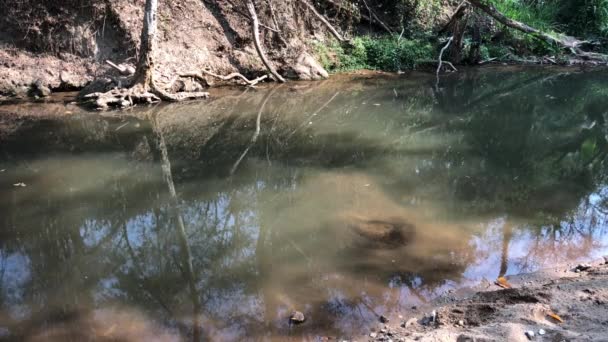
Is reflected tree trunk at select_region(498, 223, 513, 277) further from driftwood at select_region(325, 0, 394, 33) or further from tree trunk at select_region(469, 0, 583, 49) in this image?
driftwood at select_region(325, 0, 394, 33)

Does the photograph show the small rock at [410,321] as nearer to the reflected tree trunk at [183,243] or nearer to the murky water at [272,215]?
the murky water at [272,215]

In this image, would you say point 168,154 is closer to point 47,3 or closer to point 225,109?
point 225,109

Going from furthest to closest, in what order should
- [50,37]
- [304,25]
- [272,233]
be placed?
[304,25], [50,37], [272,233]

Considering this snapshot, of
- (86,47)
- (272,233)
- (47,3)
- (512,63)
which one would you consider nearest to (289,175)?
(272,233)

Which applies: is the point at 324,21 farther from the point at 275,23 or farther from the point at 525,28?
the point at 525,28

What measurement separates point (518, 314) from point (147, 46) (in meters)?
9.22

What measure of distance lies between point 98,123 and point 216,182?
3915 millimetres

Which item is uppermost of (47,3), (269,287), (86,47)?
(47,3)

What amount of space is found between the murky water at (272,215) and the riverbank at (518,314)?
0.23 meters

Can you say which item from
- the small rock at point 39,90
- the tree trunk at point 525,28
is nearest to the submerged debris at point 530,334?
the small rock at point 39,90

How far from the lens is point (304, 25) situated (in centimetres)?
1495

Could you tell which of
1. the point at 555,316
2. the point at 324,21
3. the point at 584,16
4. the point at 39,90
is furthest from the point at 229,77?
the point at 584,16

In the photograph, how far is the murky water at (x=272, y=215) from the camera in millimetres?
3916

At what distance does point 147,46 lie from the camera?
1034 cm
